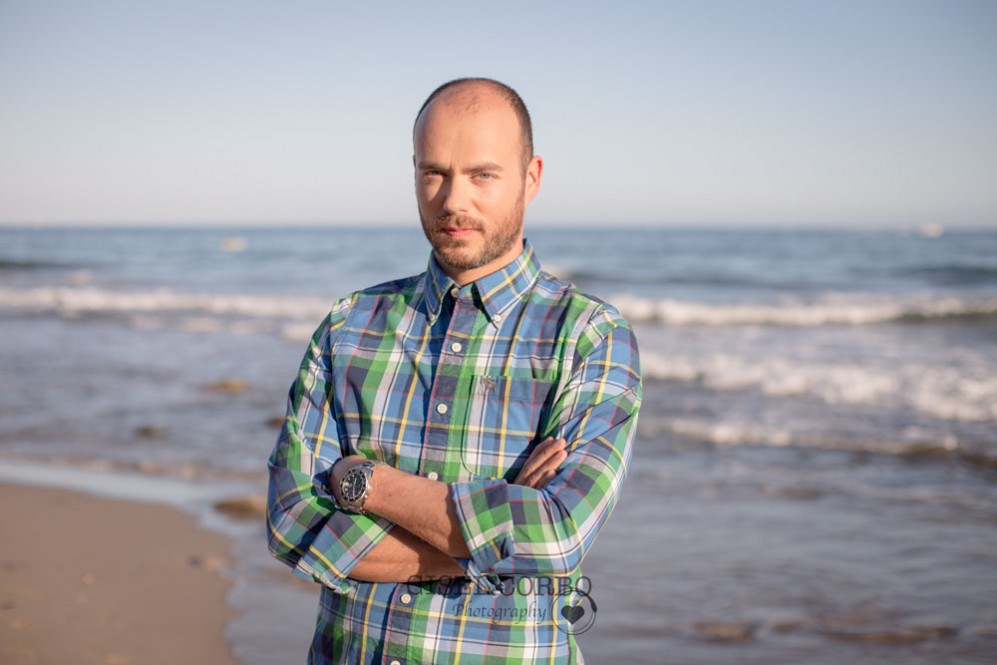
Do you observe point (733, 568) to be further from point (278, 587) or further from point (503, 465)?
point (503, 465)

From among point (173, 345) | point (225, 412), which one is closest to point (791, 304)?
point (173, 345)

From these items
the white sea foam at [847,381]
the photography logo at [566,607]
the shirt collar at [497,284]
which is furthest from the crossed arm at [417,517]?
the white sea foam at [847,381]

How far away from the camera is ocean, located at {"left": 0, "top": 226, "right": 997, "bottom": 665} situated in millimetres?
4383

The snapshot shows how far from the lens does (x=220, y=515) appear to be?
5.86 metres

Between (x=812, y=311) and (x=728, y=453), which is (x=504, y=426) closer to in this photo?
(x=728, y=453)

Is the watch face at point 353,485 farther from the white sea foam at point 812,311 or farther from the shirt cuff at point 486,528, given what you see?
the white sea foam at point 812,311

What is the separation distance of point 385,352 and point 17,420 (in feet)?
25.1

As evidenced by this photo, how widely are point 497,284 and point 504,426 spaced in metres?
0.32

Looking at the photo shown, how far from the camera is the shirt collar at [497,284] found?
6.34ft

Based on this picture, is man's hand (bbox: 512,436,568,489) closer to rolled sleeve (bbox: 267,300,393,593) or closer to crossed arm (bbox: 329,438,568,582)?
crossed arm (bbox: 329,438,568,582)

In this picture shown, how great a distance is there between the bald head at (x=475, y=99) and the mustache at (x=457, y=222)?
0.18m

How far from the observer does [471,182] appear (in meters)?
1.88

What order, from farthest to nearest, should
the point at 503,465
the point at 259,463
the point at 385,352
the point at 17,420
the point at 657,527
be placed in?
1. the point at 17,420
2. the point at 259,463
3. the point at 657,527
4. the point at 385,352
5. the point at 503,465

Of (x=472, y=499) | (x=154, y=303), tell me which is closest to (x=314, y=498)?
(x=472, y=499)
